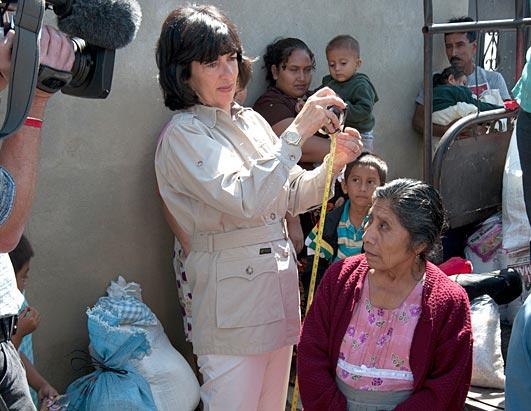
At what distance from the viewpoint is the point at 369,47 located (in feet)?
18.0

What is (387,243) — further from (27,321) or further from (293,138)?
(27,321)

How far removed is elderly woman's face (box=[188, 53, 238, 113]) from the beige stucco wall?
0.92m

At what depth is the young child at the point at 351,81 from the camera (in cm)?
488

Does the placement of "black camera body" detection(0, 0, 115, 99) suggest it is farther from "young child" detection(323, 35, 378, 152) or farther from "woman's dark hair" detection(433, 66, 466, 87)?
"woman's dark hair" detection(433, 66, 466, 87)

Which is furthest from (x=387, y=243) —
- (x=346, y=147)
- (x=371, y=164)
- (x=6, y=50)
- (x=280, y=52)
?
(x=280, y=52)

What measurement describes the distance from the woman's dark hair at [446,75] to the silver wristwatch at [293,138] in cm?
285

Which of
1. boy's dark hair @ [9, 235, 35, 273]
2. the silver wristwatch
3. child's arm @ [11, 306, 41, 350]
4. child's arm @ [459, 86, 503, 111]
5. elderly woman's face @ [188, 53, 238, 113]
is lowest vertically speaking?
child's arm @ [11, 306, 41, 350]

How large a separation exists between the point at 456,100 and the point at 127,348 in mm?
2795

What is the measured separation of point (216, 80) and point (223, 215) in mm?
482

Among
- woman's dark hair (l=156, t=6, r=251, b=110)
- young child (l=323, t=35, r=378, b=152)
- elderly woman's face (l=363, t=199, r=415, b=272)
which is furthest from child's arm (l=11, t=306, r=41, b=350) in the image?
young child (l=323, t=35, r=378, b=152)

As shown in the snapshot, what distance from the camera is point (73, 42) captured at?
7.09ft

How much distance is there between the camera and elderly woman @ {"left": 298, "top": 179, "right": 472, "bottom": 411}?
117 inches

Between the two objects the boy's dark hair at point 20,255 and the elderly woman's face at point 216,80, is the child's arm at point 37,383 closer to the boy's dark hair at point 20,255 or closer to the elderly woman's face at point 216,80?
the boy's dark hair at point 20,255

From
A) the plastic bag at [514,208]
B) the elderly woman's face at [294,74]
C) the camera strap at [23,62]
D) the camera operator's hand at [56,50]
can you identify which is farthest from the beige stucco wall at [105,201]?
the camera strap at [23,62]
